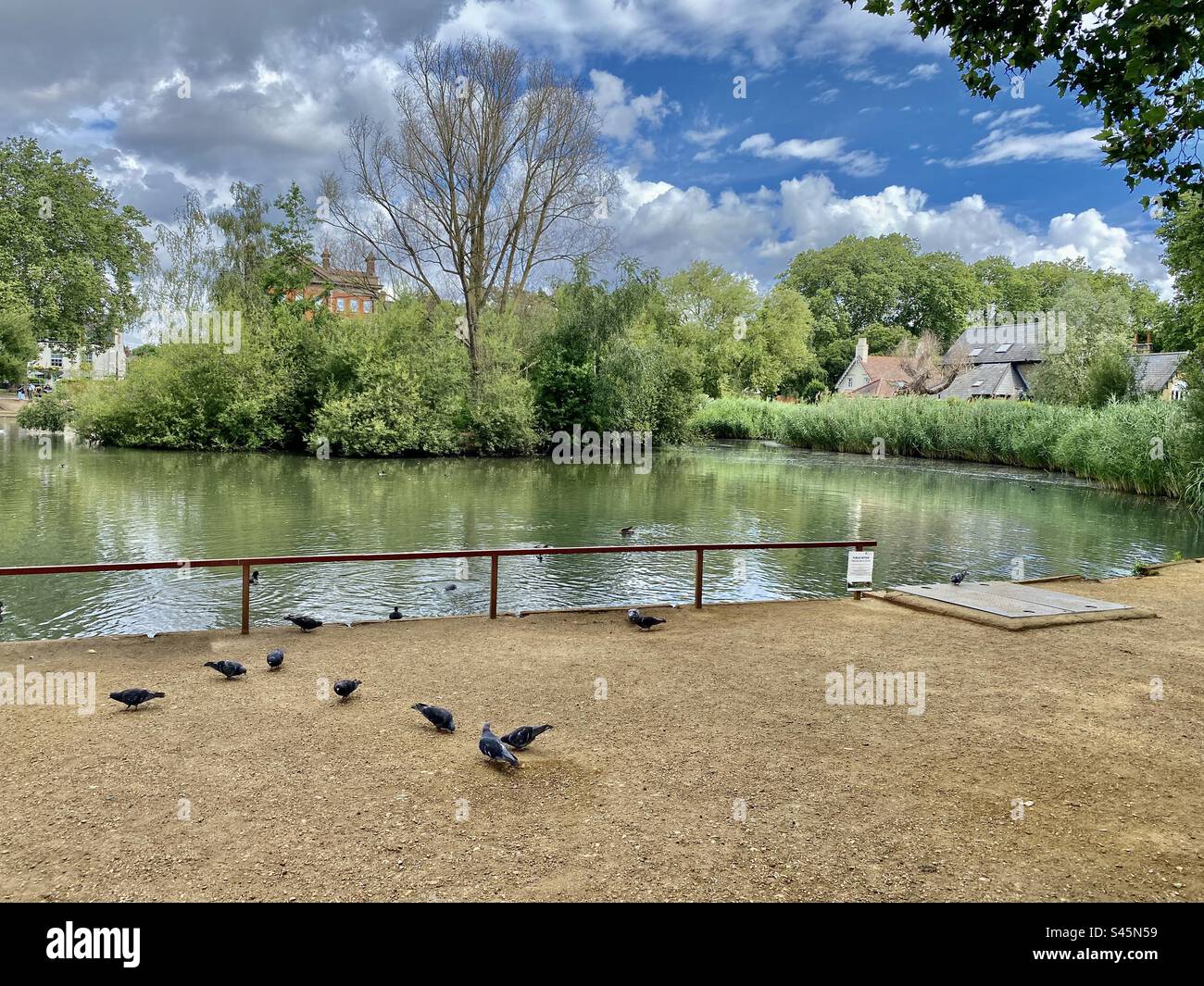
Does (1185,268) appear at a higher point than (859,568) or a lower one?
higher

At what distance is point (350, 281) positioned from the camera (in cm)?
4466

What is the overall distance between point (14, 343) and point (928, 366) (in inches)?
2986

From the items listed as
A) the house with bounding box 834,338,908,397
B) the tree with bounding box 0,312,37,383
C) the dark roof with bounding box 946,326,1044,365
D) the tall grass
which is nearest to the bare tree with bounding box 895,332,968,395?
the dark roof with bounding box 946,326,1044,365

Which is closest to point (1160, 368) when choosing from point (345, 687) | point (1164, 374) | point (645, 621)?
point (1164, 374)

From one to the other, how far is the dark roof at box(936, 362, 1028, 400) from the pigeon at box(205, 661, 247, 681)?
231 feet

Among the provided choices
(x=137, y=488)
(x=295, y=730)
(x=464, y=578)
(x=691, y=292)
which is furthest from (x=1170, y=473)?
(x=691, y=292)

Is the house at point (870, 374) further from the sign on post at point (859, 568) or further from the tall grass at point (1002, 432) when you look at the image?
the sign on post at point (859, 568)

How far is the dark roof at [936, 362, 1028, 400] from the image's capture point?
72625 mm

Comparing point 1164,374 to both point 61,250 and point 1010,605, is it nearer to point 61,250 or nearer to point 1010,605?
point 1010,605

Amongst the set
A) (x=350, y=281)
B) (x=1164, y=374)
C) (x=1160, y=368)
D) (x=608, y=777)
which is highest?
(x=350, y=281)

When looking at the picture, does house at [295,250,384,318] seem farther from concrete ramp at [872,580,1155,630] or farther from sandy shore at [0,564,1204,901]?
sandy shore at [0,564,1204,901]

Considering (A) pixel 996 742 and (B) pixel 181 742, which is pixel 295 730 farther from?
(A) pixel 996 742

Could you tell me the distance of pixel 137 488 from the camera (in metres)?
25.7

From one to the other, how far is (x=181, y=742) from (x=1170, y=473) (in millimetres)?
31818
